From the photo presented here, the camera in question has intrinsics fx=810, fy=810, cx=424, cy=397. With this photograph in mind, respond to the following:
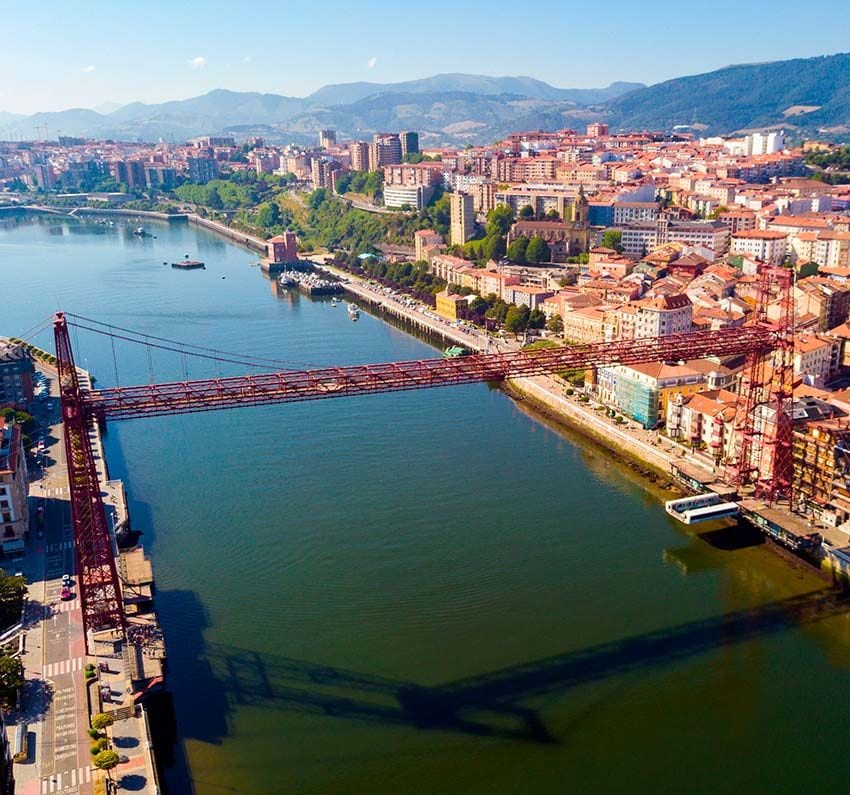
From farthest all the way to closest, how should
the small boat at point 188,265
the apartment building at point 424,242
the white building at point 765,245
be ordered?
1. the small boat at point 188,265
2. the apartment building at point 424,242
3. the white building at point 765,245

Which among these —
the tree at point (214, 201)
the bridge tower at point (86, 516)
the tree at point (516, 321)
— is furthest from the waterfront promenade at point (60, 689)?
the tree at point (214, 201)

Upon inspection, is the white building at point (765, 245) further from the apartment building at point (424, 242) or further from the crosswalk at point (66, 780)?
the crosswalk at point (66, 780)

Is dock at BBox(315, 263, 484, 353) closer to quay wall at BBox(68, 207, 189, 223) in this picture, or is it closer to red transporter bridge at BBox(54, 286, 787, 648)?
red transporter bridge at BBox(54, 286, 787, 648)

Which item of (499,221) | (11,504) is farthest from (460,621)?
(499,221)

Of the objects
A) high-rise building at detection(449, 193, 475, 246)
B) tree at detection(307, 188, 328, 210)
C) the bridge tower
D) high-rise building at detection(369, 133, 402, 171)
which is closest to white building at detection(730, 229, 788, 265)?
high-rise building at detection(449, 193, 475, 246)

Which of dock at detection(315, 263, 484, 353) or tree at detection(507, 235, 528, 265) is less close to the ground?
tree at detection(507, 235, 528, 265)
